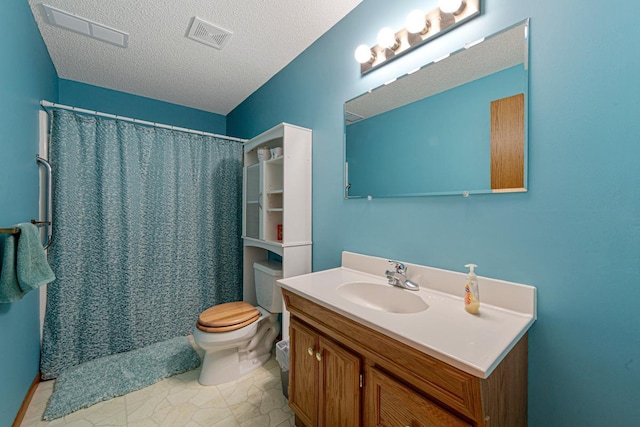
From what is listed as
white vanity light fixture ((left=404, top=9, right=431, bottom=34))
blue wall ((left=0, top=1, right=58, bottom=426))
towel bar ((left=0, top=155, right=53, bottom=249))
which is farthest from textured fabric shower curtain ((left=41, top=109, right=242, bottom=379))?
white vanity light fixture ((left=404, top=9, right=431, bottom=34))

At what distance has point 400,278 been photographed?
4.01 feet

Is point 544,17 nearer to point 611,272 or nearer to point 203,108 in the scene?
point 611,272

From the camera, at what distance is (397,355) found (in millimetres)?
795

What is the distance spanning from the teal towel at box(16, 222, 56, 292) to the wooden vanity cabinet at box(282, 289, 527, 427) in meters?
1.17

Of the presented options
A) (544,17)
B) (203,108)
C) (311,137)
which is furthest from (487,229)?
(203,108)

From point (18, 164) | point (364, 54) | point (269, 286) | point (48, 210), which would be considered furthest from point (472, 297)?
point (48, 210)

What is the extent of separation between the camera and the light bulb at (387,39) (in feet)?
4.21

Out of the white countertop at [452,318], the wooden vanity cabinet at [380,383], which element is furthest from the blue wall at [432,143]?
the wooden vanity cabinet at [380,383]

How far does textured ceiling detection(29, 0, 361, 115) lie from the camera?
1.51 metres

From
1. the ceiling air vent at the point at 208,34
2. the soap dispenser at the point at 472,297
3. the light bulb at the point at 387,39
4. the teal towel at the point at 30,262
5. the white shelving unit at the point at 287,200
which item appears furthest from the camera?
the white shelving unit at the point at 287,200

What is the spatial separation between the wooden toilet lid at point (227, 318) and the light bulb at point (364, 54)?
1.77m

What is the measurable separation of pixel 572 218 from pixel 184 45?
2.41 meters

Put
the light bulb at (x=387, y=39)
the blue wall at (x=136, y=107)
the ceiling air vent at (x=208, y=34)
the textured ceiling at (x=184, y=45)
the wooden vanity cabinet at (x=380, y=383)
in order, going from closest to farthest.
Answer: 1. the wooden vanity cabinet at (x=380, y=383)
2. the light bulb at (x=387, y=39)
3. the textured ceiling at (x=184, y=45)
4. the ceiling air vent at (x=208, y=34)
5. the blue wall at (x=136, y=107)

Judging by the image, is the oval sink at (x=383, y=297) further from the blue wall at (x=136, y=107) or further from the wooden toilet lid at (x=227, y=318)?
the blue wall at (x=136, y=107)
